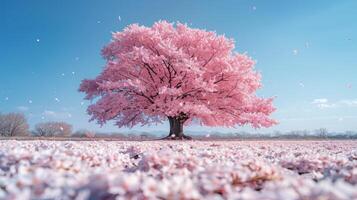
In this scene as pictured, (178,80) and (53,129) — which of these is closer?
(178,80)

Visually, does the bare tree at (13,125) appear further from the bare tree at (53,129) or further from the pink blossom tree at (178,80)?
the pink blossom tree at (178,80)

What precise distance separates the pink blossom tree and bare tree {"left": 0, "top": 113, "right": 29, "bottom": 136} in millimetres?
19236

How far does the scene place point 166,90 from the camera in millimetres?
21625

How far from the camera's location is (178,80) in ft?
77.8

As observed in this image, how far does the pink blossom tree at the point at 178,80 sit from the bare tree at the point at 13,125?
1924 centimetres

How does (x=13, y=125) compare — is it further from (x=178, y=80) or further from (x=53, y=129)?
(x=178, y=80)

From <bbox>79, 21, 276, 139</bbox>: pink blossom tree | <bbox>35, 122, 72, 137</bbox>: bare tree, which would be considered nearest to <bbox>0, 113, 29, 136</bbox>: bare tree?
<bbox>35, 122, 72, 137</bbox>: bare tree

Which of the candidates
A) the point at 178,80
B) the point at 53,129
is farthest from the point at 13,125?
the point at 178,80

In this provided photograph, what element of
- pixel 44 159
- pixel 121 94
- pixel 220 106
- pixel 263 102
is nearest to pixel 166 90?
pixel 121 94

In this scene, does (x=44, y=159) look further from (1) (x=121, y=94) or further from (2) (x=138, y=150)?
(1) (x=121, y=94)

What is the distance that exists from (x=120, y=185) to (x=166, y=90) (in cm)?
1912

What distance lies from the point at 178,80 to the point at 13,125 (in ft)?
85.2

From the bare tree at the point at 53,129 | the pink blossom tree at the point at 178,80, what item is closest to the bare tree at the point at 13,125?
the bare tree at the point at 53,129

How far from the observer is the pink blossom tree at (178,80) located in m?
23.0
